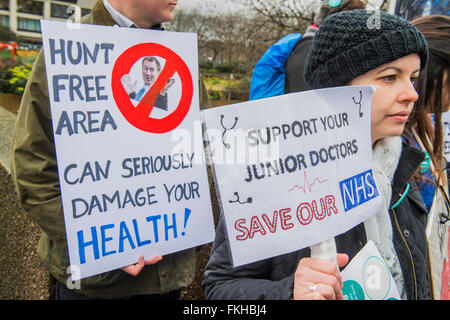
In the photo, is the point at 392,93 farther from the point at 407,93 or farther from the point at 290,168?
the point at 290,168

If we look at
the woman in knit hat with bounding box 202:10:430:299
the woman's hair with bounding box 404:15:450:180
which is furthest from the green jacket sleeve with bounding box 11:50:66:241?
the woman's hair with bounding box 404:15:450:180

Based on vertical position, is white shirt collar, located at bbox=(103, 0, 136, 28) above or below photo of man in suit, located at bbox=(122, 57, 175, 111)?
above

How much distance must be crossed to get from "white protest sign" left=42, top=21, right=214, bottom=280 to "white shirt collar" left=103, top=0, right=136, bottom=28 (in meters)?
0.13

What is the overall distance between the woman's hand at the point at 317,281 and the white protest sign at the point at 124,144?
55 centimetres

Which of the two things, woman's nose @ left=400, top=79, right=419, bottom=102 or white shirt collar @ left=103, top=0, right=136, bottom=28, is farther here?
white shirt collar @ left=103, top=0, right=136, bottom=28

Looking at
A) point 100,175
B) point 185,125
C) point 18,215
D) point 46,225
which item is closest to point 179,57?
point 185,125

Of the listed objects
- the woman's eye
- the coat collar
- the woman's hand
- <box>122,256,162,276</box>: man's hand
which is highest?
the woman's eye

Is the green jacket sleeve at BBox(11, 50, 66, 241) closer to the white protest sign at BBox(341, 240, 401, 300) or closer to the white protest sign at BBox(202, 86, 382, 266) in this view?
the white protest sign at BBox(202, 86, 382, 266)

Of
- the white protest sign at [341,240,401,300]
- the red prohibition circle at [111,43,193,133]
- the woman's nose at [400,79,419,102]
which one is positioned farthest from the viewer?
the red prohibition circle at [111,43,193,133]

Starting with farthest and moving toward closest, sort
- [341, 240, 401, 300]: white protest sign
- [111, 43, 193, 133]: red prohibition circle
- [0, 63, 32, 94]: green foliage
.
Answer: [0, 63, 32, 94]: green foliage → [111, 43, 193, 133]: red prohibition circle → [341, 240, 401, 300]: white protest sign

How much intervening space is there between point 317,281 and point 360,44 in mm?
659

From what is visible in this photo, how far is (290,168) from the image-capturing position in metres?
0.94

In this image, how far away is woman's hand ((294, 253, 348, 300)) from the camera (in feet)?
2.85

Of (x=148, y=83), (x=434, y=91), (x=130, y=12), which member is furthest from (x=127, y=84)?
(x=434, y=91)
